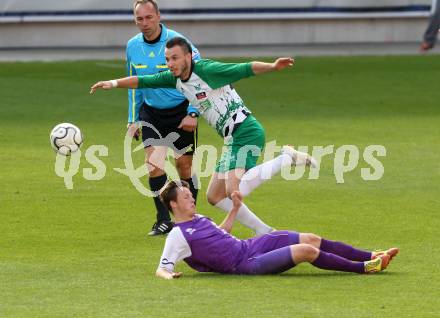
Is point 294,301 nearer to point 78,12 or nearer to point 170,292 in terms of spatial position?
→ point 170,292

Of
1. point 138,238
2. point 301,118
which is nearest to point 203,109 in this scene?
point 138,238

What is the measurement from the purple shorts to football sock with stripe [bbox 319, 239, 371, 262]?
9.7 inches

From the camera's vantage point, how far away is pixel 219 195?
1158 cm

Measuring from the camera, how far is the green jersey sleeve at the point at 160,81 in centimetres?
1143

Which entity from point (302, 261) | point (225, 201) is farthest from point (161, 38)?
point (302, 261)

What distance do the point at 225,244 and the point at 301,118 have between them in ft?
37.0

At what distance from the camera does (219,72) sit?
11.1 m

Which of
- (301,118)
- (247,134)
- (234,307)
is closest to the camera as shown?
(234,307)

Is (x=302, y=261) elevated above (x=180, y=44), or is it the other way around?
(x=180, y=44)

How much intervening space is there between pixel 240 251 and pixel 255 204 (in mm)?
4201

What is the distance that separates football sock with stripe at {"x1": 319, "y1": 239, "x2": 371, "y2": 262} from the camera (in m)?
10.3

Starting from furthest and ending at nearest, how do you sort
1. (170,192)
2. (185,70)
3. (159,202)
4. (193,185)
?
(193,185), (159,202), (185,70), (170,192)

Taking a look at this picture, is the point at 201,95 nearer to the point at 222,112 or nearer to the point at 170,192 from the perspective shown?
the point at 222,112

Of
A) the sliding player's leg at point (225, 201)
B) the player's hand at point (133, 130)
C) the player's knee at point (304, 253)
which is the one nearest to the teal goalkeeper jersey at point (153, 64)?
the player's hand at point (133, 130)
